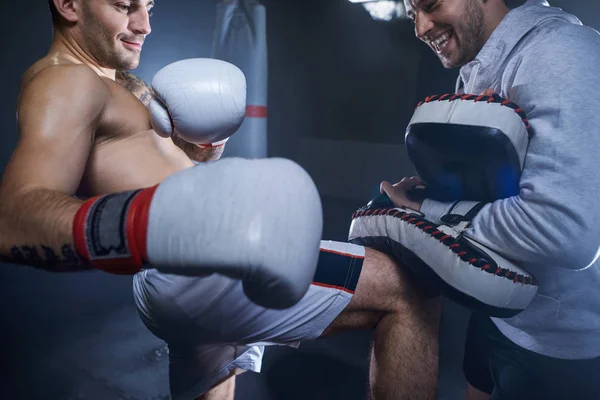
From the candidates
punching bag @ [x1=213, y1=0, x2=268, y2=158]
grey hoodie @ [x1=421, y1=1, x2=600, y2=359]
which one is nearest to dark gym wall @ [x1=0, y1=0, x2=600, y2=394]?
punching bag @ [x1=213, y1=0, x2=268, y2=158]

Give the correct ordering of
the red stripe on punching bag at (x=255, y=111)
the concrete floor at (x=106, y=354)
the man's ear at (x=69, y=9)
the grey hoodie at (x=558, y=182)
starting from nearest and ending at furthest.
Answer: the grey hoodie at (x=558, y=182) → the man's ear at (x=69, y=9) → the concrete floor at (x=106, y=354) → the red stripe on punching bag at (x=255, y=111)

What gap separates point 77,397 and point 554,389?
65.7 inches

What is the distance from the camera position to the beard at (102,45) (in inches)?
46.8

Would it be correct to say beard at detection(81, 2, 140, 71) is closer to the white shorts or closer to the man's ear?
the man's ear

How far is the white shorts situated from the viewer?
2.94ft

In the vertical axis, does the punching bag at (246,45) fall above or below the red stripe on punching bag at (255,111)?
above

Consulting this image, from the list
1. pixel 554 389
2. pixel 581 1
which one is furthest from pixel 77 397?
pixel 581 1

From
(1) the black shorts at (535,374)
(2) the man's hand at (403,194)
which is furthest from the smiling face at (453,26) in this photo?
(1) the black shorts at (535,374)

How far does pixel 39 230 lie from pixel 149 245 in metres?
0.22

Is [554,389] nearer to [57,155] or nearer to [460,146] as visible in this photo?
[460,146]

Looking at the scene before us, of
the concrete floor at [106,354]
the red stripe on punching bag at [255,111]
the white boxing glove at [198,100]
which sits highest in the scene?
the white boxing glove at [198,100]

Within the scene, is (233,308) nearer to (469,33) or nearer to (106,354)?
(469,33)

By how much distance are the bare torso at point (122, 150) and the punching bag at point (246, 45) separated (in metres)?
1.61

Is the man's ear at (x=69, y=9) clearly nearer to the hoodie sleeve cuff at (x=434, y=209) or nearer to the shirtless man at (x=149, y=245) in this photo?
the shirtless man at (x=149, y=245)
